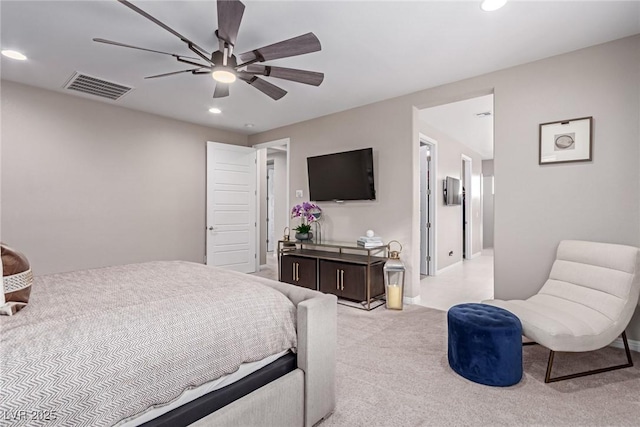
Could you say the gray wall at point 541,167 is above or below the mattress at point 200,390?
above

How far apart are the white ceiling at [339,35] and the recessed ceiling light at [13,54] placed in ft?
0.22

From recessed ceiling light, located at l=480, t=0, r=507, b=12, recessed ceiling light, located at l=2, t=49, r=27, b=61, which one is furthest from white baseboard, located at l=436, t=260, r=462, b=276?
recessed ceiling light, located at l=2, t=49, r=27, b=61

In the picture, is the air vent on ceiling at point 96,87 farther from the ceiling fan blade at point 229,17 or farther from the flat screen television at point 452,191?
the flat screen television at point 452,191

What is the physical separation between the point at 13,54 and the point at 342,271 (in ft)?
12.6

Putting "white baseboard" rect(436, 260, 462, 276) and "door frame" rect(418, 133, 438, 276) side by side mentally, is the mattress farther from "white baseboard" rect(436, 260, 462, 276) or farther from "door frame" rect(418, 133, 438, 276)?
"white baseboard" rect(436, 260, 462, 276)

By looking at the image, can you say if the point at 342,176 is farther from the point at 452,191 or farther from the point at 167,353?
the point at 167,353

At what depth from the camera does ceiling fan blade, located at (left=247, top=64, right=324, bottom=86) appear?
227cm

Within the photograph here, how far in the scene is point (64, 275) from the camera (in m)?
1.99

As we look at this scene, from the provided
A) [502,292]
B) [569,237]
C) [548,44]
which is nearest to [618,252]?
[569,237]

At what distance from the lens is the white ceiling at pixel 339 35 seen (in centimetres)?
211

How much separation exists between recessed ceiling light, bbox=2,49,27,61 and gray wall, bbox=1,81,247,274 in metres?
0.80

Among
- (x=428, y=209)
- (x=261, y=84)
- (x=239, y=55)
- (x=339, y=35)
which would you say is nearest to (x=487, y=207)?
(x=428, y=209)

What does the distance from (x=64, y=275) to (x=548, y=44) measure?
13.4ft

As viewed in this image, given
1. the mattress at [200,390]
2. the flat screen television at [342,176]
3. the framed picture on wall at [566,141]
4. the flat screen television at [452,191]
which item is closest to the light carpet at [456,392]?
the mattress at [200,390]
